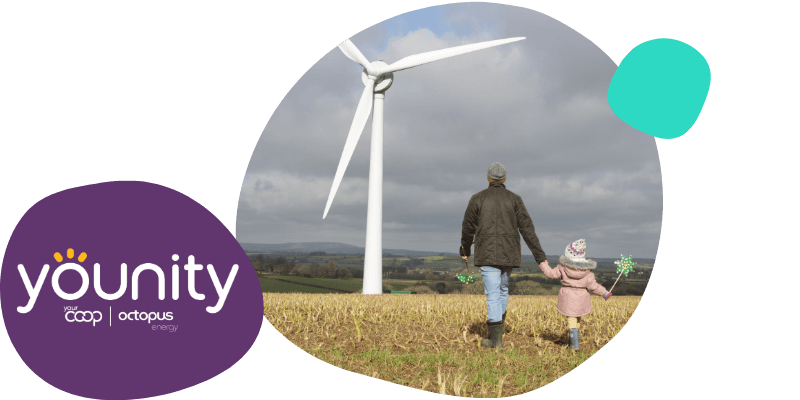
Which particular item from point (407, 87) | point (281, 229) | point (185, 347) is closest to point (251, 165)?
point (281, 229)

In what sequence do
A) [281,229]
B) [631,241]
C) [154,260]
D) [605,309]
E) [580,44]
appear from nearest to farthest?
[154,260] → [631,241] → [580,44] → [605,309] → [281,229]

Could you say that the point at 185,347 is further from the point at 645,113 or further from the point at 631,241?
the point at 645,113

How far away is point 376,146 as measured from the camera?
450 inches

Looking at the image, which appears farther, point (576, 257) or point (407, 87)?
point (407, 87)

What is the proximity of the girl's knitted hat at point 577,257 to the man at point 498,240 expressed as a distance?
0.33 metres

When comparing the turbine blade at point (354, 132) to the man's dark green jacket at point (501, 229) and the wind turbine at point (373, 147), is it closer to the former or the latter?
the wind turbine at point (373, 147)

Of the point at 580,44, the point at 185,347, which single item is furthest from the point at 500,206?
the point at 185,347

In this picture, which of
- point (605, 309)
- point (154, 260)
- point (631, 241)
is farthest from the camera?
point (605, 309)

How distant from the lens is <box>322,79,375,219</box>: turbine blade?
10.7m

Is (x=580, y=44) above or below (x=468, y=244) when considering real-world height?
above

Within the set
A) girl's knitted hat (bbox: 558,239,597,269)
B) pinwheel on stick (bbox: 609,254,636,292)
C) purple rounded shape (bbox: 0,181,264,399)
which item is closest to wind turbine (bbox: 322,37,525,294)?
purple rounded shape (bbox: 0,181,264,399)

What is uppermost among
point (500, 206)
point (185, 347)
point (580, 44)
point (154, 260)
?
point (580, 44)

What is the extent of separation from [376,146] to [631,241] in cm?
559

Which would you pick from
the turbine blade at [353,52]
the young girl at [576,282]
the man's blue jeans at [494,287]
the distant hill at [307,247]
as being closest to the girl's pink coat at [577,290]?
the young girl at [576,282]
